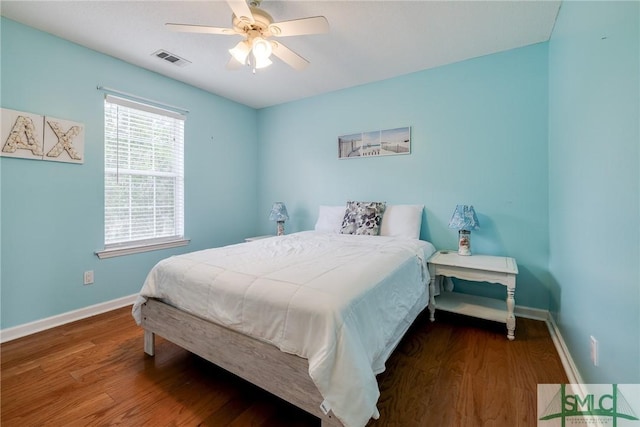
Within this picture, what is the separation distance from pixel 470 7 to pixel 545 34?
0.85 metres

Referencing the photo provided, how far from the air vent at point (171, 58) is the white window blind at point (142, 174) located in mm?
545

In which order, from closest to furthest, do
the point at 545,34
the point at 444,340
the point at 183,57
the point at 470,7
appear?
the point at 470,7 → the point at 444,340 → the point at 545,34 → the point at 183,57

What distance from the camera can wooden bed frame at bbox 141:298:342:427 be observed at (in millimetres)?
1186

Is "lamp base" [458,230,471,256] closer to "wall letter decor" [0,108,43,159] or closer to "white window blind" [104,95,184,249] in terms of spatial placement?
"white window blind" [104,95,184,249]

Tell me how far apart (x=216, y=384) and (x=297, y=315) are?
0.88m

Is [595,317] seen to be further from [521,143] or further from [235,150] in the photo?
[235,150]

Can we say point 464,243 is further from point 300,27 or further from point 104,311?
point 104,311

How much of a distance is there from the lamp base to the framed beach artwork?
41.1 inches

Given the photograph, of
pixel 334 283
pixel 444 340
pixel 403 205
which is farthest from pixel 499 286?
pixel 334 283

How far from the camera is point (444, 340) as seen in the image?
2.13 m

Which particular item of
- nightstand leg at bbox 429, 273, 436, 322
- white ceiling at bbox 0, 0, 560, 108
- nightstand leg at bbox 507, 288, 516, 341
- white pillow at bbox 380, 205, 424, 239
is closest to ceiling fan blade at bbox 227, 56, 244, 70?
white ceiling at bbox 0, 0, 560, 108

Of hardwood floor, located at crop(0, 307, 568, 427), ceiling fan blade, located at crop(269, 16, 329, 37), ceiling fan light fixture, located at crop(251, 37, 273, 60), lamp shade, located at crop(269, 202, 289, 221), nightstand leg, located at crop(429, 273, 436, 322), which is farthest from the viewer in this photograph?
lamp shade, located at crop(269, 202, 289, 221)

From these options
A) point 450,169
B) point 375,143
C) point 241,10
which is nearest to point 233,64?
point 241,10

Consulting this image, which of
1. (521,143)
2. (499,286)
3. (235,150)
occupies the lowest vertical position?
(499,286)
